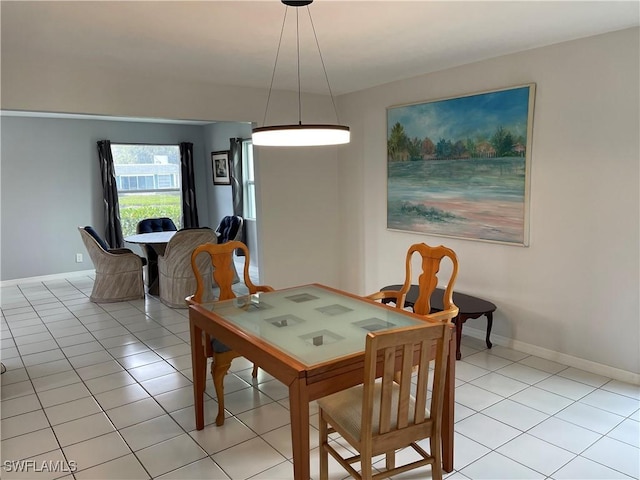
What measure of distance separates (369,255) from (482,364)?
1.87 m

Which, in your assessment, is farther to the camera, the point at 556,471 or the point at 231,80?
the point at 231,80

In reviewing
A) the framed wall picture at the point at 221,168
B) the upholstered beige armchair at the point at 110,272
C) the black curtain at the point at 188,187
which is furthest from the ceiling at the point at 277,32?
the black curtain at the point at 188,187

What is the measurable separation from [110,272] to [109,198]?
1.98 meters

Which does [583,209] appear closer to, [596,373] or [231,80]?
[596,373]

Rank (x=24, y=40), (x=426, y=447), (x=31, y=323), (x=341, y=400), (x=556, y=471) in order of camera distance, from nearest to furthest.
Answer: (x=341, y=400)
(x=556, y=471)
(x=426, y=447)
(x=24, y=40)
(x=31, y=323)

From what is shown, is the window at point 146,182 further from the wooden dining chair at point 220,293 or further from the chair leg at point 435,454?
the chair leg at point 435,454

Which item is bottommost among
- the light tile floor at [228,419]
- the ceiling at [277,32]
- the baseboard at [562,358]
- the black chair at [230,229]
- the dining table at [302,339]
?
the light tile floor at [228,419]

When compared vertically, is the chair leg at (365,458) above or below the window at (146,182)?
below

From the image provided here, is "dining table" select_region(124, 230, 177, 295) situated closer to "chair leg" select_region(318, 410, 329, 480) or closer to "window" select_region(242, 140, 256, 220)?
"window" select_region(242, 140, 256, 220)

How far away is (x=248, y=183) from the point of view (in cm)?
735

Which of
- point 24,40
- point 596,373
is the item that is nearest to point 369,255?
point 596,373

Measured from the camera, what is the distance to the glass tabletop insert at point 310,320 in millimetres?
2141

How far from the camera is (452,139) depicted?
4.08m

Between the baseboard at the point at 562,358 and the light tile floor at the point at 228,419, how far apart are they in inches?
2.4
